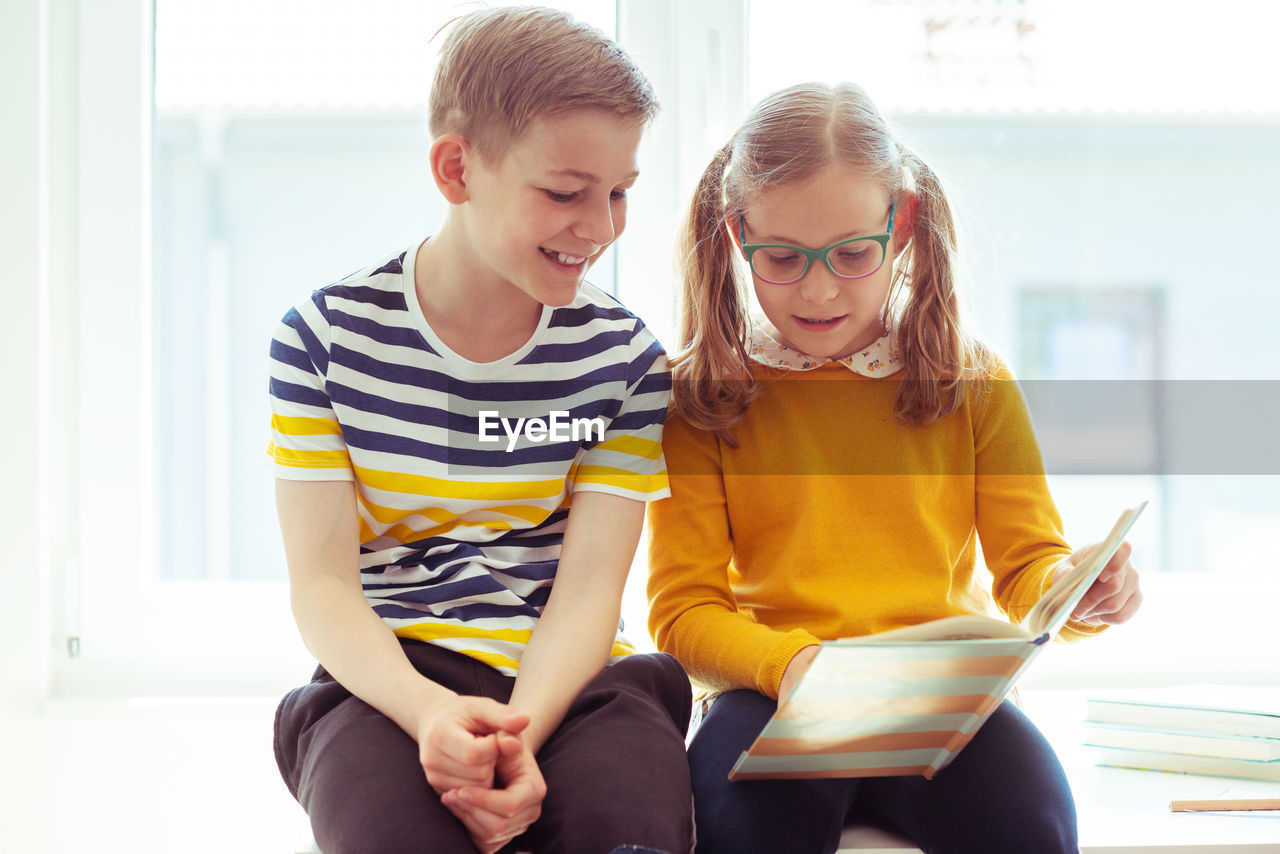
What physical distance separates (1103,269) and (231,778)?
1.30 metres

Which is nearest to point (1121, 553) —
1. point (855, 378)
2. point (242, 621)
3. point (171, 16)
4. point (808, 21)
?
point (855, 378)

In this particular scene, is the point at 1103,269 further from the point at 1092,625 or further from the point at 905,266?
the point at 1092,625

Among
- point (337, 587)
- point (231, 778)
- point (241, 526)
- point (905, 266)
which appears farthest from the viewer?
point (241, 526)

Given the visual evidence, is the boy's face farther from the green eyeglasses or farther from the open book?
the open book

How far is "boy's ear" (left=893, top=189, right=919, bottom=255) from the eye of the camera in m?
1.06

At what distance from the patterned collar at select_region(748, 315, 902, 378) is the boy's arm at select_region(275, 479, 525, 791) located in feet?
1.43

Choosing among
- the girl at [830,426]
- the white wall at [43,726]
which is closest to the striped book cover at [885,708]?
the girl at [830,426]

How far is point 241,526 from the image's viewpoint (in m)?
1.41

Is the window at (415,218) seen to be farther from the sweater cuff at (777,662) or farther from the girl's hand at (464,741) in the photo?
the girl's hand at (464,741)

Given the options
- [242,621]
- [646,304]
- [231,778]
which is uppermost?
[646,304]

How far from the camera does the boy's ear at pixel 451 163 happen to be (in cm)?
91

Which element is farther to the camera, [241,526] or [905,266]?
[241,526]

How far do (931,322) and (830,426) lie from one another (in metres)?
0.15

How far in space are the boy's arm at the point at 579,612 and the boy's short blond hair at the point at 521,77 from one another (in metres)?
0.33
